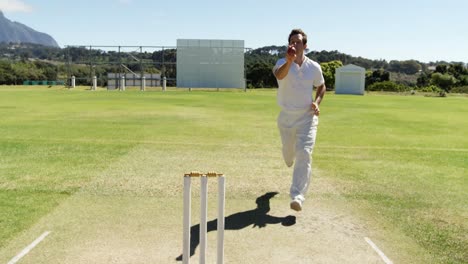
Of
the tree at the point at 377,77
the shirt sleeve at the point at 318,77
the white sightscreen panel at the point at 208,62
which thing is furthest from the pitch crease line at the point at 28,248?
the tree at the point at 377,77

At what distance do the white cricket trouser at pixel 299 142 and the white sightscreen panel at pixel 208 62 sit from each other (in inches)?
2178

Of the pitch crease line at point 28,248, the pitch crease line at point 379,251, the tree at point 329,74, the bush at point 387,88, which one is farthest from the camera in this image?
the tree at point 329,74

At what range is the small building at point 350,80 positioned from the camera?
59062 mm

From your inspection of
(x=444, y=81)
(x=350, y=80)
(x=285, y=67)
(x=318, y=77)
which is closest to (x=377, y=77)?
(x=444, y=81)

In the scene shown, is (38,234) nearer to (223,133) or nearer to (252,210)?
(252,210)

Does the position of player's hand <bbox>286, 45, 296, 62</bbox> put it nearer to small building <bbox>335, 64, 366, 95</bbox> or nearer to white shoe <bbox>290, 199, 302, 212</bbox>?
white shoe <bbox>290, 199, 302, 212</bbox>

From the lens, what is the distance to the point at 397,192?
7766mm

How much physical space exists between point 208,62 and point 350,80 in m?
17.7

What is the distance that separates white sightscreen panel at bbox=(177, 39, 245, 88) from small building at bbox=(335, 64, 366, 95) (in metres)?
12.2

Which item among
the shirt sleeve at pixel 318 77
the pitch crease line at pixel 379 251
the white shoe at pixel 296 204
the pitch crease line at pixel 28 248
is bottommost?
the pitch crease line at pixel 379 251

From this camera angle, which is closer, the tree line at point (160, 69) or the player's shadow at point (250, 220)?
the player's shadow at point (250, 220)

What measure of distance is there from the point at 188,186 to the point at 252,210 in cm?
294

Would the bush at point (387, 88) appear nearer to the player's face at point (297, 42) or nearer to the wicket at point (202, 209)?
the player's face at point (297, 42)

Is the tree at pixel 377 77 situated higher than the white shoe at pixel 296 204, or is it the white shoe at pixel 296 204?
the tree at pixel 377 77
